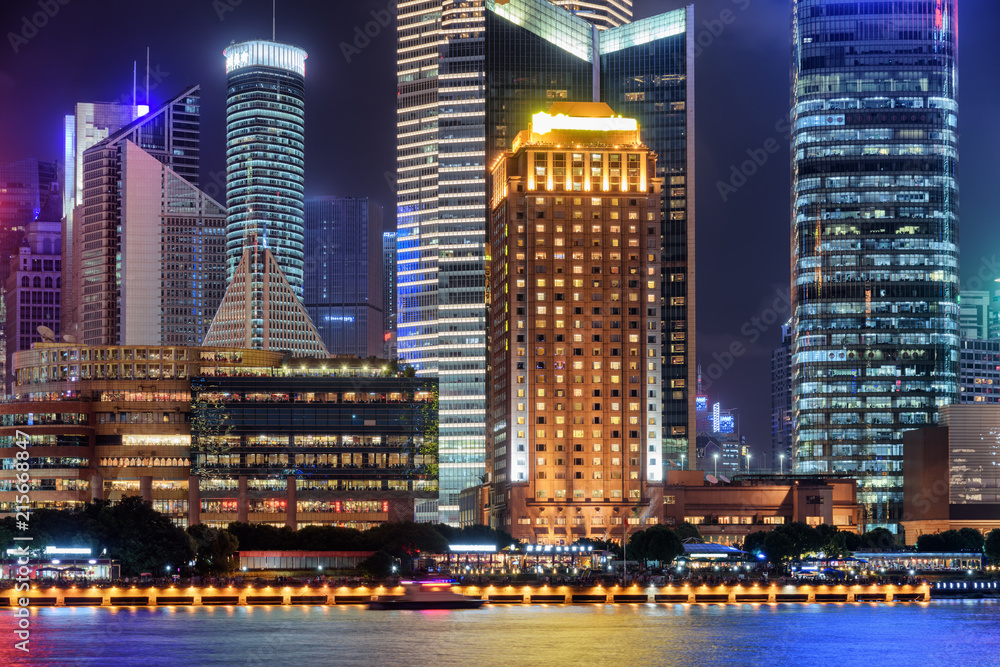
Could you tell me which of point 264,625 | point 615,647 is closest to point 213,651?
point 264,625

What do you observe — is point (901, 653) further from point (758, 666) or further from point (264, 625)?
point (264, 625)

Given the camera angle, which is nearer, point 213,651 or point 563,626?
point 213,651

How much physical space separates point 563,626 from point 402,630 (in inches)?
820

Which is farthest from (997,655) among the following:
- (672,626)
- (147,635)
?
(147,635)

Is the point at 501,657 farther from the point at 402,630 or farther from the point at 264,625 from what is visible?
the point at 264,625

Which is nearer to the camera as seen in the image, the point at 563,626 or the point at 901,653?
the point at 901,653

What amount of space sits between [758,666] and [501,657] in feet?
89.2

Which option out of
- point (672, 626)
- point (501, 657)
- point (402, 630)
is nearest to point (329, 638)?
point (402, 630)

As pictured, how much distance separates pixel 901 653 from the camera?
568 ft

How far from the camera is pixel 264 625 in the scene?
197250mm

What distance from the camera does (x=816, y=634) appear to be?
625 ft

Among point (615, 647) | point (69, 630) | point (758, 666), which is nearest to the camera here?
point (758, 666)

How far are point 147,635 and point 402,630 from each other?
31.7 metres

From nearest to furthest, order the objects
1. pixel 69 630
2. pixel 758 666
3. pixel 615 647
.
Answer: pixel 758 666, pixel 615 647, pixel 69 630
